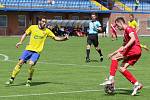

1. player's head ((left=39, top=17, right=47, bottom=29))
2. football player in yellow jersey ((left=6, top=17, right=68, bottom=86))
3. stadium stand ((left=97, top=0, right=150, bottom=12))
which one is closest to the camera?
football player in yellow jersey ((left=6, top=17, right=68, bottom=86))

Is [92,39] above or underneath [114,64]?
underneath

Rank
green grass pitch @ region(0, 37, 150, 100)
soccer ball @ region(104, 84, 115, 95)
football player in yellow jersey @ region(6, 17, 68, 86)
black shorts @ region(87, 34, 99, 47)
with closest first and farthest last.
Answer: green grass pitch @ region(0, 37, 150, 100), soccer ball @ region(104, 84, 115, 95), football player in yellow jersey @ region(6, 17, 68, 86), black shorts @ region(87, 34, 99, 47)

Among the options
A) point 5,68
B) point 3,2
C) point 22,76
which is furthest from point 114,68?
point 3,2

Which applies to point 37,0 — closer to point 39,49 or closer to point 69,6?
point 69,6

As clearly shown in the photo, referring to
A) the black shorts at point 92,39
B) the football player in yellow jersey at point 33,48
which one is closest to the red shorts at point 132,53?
the football player in yellow jersey at point 33,48

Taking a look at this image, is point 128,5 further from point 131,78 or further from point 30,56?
point 131,78

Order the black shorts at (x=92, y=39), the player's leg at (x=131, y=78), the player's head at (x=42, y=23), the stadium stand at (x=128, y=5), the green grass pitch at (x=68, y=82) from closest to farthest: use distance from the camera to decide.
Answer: the green grass pitch at (x=68, y=82) → the player's leg at (x=131, y=78) → the player's head at (x=42, y=23) → the black shorts at (x=92, y=39) → the stadium stand at (x=128, y=5)

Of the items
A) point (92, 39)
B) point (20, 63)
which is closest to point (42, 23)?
point (20, 63)

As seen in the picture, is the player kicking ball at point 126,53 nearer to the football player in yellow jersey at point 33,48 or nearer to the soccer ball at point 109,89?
the soccer ball at point 109,89

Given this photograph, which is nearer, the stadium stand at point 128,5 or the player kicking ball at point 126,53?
the player kicking ball at point 126,53

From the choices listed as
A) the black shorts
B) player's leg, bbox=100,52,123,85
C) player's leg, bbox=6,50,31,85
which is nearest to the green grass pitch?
player's leg, bbox=6,50,31,85

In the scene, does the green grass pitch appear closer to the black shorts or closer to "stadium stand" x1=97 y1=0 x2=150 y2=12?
the black shorts

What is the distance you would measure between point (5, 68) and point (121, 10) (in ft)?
166

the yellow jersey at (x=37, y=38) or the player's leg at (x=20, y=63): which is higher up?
the yellow jersey at (x=37, y=38)
